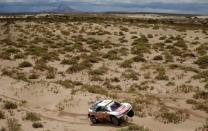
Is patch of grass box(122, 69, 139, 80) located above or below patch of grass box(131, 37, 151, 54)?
above

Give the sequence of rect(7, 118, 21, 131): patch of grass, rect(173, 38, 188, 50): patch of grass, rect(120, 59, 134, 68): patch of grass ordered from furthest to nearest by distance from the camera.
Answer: rect(173, 38, 188, 50): patch of grass → rect(120, 59, 134, 68): patch of grass → rect(7, 118, 21, 131): patch of grass

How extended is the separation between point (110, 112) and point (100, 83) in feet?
38.0

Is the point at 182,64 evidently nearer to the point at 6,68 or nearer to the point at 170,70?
the point at 170,70

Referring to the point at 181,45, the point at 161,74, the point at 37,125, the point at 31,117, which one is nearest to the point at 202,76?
the point at 161,74

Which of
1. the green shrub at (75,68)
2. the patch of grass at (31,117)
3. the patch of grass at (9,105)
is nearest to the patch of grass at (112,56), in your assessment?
the green shrub at (75,68)

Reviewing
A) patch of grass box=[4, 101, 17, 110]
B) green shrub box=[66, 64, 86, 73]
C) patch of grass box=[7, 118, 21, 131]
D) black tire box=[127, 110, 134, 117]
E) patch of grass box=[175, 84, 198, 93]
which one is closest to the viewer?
patch of grass box=[7, 118, 21, 131]

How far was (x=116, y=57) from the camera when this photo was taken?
4750 cm

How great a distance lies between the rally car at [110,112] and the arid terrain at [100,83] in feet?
1.36

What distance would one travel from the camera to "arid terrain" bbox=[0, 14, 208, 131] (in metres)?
25.3

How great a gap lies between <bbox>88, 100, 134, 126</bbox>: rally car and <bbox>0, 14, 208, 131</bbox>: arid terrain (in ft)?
1.36

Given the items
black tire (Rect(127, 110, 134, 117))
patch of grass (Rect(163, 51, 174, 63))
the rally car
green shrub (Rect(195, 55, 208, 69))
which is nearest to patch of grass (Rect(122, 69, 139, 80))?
patch of grass (Rect(163, 51, 174, 63))

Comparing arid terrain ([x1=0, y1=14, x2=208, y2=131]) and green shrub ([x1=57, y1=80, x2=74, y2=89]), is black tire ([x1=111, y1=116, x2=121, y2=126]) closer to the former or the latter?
arid terrain ([x1=0, y1=14, x2=208, y2=131])

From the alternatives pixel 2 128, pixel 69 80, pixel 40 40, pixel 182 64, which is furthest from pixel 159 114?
pixel 40 40

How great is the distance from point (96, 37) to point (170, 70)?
103 ft
